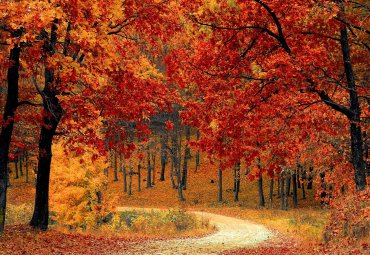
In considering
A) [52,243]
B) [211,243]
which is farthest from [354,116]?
[52,243]

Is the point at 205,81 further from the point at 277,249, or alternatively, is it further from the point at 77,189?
the point at 77,189

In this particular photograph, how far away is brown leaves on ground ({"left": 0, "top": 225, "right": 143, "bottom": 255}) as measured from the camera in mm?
11641

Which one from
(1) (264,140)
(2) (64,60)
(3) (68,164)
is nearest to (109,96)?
(2) (64,60)

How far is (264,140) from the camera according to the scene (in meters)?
11.4

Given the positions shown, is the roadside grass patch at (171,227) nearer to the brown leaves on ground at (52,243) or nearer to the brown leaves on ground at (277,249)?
the brown leaves on ground at (52,243)

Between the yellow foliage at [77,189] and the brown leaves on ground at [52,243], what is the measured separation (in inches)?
407

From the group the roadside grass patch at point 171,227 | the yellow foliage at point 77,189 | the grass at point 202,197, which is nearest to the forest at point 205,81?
the roadside grass patch at point 171,227

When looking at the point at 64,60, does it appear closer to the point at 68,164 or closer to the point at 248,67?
the point at 248,67

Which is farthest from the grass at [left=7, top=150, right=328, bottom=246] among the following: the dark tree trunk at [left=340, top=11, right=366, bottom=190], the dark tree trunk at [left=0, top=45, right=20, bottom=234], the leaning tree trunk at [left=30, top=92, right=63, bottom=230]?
the dark tree trunk at [left=340, top=11, right=366, bottom=190]

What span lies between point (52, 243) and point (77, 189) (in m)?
12.8

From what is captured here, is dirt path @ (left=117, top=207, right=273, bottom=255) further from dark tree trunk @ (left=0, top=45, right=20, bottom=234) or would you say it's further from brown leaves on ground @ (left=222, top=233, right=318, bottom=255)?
dark tree trunk @ (left=0, top=45, right=20, bottom=234)

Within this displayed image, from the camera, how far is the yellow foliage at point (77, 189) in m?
25.4

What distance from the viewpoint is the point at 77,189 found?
25422 mm

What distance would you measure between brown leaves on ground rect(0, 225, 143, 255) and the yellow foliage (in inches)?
407
